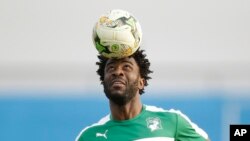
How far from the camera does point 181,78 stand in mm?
6840

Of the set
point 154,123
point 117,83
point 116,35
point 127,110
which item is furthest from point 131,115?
point 116,35

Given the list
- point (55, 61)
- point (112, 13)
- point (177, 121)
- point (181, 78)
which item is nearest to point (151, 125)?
point (177, 121)

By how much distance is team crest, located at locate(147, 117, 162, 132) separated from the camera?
5723mm

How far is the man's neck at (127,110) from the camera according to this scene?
575cm

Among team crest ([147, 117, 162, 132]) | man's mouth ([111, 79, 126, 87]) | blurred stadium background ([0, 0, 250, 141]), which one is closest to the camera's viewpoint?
man's mouth ([111, 79, 126, 87])

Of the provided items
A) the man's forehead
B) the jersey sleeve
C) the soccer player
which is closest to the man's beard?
the soccer player

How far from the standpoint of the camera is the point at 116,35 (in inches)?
223

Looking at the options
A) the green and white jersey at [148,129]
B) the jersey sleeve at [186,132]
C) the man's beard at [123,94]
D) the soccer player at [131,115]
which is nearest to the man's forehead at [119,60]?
the soccer player at [131,115]

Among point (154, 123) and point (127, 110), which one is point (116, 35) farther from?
point (154, 123)

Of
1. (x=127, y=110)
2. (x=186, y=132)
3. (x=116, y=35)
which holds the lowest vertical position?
(x=186, y=132)

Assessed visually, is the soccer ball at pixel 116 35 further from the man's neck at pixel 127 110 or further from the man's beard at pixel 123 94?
the man's neck at pixel 127 110

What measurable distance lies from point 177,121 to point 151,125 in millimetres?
151

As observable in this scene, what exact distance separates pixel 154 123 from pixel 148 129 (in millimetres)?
54

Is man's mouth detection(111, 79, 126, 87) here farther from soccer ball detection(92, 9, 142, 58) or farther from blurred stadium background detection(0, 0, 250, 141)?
blurred stadium background detection(0, 0, 250, 141)
